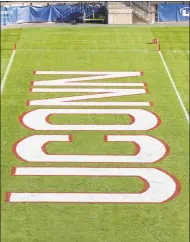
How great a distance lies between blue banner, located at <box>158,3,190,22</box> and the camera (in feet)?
139

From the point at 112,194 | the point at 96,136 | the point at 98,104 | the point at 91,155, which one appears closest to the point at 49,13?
the point at 98,104

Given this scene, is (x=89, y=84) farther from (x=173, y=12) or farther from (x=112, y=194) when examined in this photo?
(x=173, y=12)

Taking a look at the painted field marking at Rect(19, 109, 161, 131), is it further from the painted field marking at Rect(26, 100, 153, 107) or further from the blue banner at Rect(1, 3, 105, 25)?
the blue banner at Rect(1, 3, 105, 25)

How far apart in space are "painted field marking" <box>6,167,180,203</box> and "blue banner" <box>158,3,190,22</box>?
2491 cm

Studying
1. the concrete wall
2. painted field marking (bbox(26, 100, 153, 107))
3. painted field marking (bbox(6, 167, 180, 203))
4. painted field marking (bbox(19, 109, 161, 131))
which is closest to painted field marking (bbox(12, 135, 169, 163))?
painted field marking (bbox(6, 167, 180, 203))

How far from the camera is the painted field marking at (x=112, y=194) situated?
57.8 feet

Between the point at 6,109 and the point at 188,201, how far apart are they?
11609 millimetres

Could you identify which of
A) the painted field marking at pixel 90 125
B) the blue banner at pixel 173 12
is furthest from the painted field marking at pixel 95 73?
the blue banner at pixel 173 12

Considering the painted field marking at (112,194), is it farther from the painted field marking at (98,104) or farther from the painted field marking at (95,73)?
the painted field marking at (95,73)

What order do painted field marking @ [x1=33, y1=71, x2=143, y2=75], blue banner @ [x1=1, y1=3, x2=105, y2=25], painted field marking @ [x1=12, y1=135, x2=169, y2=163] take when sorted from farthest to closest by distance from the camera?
blue banner @ [x1=1, y1=3, x2=105, y2=25]
painted field marking @ [x1=33, y1=71, x2=143, y2=75]
painted field marking @ [x1=12, y1=135, x2=169, y2=163]

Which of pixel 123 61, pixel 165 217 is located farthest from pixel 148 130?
pixel 123 61

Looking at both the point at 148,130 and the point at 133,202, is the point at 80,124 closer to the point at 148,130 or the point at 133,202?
the point at 148,130

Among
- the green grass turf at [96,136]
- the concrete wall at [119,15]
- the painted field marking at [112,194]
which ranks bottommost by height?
the painted field marking at [112,194]

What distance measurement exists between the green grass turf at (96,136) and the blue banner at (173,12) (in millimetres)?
2341
